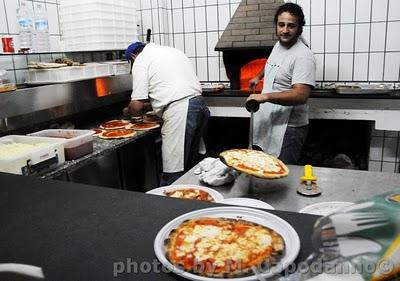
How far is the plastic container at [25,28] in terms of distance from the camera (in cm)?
252

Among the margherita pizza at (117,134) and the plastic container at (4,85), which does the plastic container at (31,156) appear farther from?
the margherita pizza at (117,134)

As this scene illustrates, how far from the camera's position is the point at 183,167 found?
2.86m

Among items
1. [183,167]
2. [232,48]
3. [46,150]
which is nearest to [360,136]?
[232,48]

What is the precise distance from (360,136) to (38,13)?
9.61 ft

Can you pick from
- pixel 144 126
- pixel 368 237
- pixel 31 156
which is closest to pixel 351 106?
pixel 144 126

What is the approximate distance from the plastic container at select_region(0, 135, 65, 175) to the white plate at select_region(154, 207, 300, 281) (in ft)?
4.48

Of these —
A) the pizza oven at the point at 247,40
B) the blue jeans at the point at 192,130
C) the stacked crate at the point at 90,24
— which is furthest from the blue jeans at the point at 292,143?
the stacked crate at the point at 90,24

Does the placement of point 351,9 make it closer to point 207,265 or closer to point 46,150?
point 46,150

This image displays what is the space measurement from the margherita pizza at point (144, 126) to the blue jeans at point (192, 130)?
301 millimetres

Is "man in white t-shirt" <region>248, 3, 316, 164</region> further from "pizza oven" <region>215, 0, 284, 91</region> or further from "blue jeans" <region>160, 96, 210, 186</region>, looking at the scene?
"pizza oven" <region>215, 0, 284, 91</region>

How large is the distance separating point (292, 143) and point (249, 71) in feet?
4.28

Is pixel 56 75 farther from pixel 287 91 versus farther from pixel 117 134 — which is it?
pixel 287 91

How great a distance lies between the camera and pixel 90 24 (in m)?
2.91

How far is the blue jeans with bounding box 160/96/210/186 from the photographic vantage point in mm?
2805
